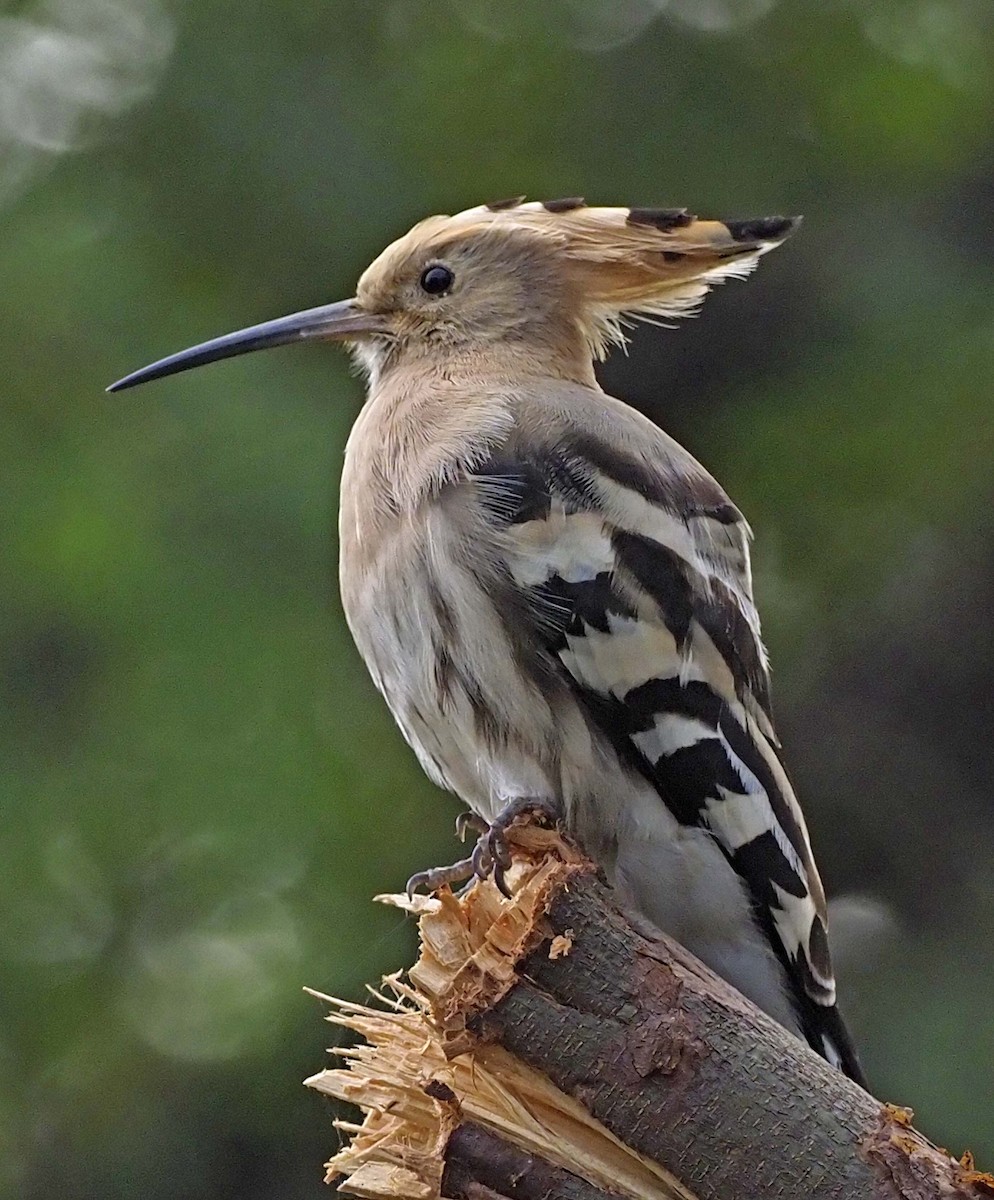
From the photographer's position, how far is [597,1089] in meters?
1.62

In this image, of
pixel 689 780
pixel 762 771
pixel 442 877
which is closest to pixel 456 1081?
pixel 442 877

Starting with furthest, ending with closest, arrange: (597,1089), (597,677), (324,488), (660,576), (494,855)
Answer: (324,488) < (660,576) < (597,677) < (494,855) < (597,1089)

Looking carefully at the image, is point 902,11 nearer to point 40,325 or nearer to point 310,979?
point 40,325

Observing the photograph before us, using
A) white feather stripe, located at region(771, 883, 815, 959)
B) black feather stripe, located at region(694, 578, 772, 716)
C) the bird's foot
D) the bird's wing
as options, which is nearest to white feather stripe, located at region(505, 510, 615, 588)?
the bird's wing

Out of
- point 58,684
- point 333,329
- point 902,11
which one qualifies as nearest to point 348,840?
point 58,684

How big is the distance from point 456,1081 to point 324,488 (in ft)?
4.99

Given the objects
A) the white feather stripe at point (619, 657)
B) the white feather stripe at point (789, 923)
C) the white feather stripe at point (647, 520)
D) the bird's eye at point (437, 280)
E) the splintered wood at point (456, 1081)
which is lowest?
the splintered wood at point (456, 1081)

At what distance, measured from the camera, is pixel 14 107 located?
137 inches

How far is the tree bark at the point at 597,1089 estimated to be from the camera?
161 cm

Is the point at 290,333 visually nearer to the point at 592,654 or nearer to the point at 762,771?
the point at 592,654

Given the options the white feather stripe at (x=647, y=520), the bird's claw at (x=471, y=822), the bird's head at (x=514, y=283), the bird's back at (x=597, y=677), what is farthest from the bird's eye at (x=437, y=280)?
the bird's claw at (x=471, y=822)

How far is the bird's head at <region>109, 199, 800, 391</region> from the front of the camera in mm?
2434

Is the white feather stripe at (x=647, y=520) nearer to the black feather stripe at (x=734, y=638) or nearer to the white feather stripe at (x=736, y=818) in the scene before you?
the black feather stripe at (x=734, y=638)

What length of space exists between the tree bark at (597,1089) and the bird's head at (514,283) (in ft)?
3.15
